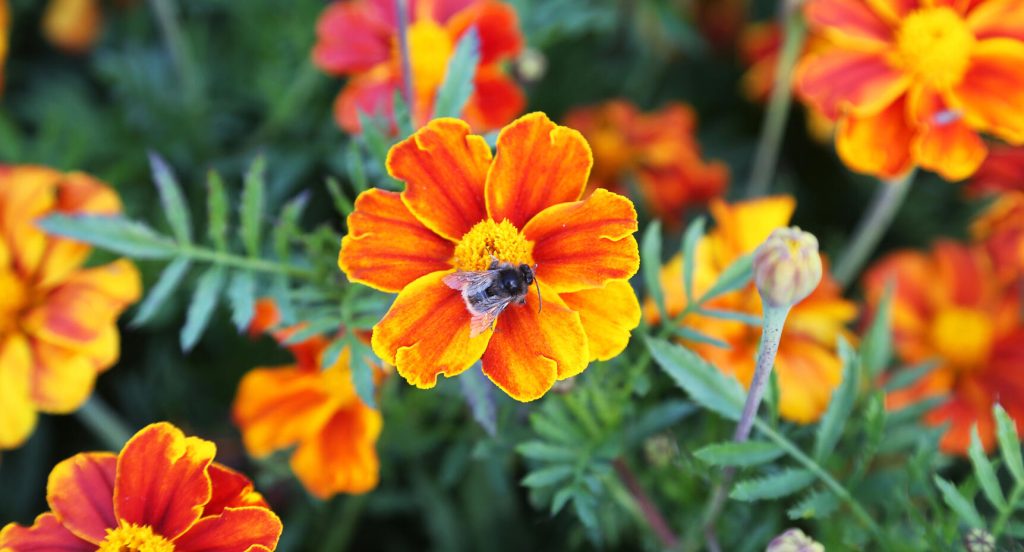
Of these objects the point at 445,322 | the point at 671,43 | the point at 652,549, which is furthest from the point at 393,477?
the point at 671,43

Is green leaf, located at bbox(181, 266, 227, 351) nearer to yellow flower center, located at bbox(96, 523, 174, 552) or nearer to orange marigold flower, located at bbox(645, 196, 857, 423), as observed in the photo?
yellow flower center, located at bbox(96, 523, 174, 552)

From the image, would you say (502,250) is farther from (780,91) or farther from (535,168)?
(780,91)

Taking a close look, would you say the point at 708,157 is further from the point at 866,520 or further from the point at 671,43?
the point at 866,520

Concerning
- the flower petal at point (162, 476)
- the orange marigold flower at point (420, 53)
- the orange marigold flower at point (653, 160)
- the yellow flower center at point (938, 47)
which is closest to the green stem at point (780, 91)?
the orange marigold flower at point (653, 160)

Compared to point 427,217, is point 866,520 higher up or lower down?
lower down

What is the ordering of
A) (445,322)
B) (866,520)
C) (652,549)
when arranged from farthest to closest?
(652,549) < (866,520) < (445,322)


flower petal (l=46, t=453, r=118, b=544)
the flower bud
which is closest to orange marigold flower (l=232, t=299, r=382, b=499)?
flower petal (l=46, t=453, r=118, b=544)

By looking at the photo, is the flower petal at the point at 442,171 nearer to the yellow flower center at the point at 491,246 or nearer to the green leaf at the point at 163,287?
the yellow flower center at the point at 491,246
